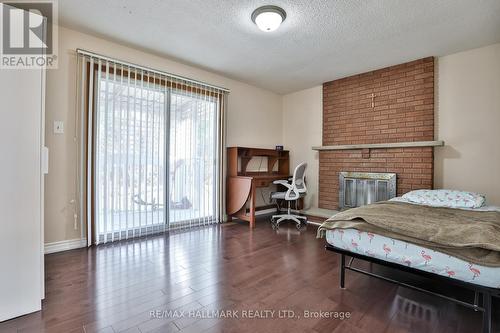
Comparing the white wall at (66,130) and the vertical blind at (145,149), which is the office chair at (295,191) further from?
the white wall at (66,130)

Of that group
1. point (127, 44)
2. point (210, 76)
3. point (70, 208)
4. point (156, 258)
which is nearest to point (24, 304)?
point (156, 258)

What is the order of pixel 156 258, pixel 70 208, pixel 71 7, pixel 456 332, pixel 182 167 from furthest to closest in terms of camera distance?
1. pixel 182 167
2. pixel 70 208
3. pixel 156 258
4. pixel 71 7
5. pixel 456 332

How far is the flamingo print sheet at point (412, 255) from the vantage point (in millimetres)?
1315

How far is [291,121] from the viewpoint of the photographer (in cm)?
503

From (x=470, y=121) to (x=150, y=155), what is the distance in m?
4.07

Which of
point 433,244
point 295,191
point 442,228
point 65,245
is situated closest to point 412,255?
point 433,244

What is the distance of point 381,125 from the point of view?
375 centimetres

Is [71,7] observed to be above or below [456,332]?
above

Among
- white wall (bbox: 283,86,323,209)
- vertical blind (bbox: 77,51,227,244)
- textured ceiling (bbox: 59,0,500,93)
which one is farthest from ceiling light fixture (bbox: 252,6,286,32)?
white wall (bbox: 283,86,323,209)

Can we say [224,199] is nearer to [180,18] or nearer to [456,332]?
[180,18]

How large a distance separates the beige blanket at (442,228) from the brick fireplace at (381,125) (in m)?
1.46

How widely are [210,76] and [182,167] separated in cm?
156

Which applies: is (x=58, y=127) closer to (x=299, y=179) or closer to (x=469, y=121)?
(x=299, y=179)

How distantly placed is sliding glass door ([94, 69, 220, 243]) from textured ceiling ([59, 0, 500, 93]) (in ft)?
1.76
